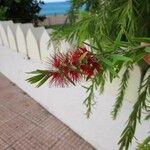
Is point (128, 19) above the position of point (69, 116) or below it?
above

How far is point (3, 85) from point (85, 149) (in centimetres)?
218

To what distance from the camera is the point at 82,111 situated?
260 cm

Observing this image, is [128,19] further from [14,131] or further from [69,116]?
[14,131]

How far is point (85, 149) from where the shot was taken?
8.34ft

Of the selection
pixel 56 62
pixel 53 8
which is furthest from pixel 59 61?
pixel 53 8

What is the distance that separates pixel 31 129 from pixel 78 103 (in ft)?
2.02

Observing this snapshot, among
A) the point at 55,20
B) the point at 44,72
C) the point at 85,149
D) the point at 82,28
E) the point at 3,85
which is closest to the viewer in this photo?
the point at 44,72

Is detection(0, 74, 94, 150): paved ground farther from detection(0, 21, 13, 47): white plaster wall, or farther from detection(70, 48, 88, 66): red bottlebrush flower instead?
detection(70, 48, 88, 66): red bottlebrush flower

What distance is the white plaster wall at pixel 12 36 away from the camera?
387 centimetres

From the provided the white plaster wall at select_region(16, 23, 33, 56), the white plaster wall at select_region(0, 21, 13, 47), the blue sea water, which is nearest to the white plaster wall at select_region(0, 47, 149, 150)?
the white plaster wall at select_region(16, 23, 33, 56)

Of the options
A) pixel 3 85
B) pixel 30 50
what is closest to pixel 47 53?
pixel 30 50

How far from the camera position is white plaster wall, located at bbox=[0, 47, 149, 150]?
2105 mm

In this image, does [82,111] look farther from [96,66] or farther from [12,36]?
[96,66]

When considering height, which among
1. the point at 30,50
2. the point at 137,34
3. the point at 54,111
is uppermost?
the point at 137,34
